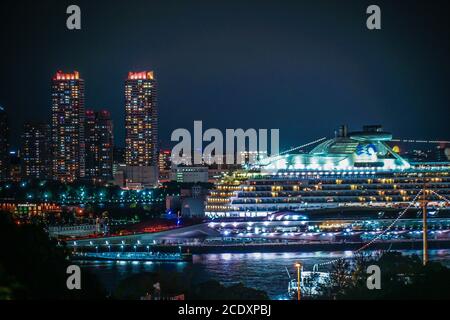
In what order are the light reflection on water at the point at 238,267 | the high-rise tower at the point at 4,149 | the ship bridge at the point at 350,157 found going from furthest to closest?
the high-rise tower at the point at 4,149
the ship bridge at the point at 350,157
the light reflection on water at the point at 238,267

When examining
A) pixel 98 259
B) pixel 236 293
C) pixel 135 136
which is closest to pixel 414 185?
pixel 98 259

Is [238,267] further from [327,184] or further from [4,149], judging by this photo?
[4,149]

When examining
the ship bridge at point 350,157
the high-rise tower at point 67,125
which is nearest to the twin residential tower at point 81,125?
the high-rise tower at point 67,125

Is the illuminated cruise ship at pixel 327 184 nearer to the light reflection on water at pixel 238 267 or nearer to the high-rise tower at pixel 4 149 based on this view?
the light reflection on water at pixel 238 267

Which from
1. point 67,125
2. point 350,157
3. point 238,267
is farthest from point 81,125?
point 238,267

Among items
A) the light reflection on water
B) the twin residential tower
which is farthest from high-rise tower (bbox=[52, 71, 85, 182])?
the light reflection on water
